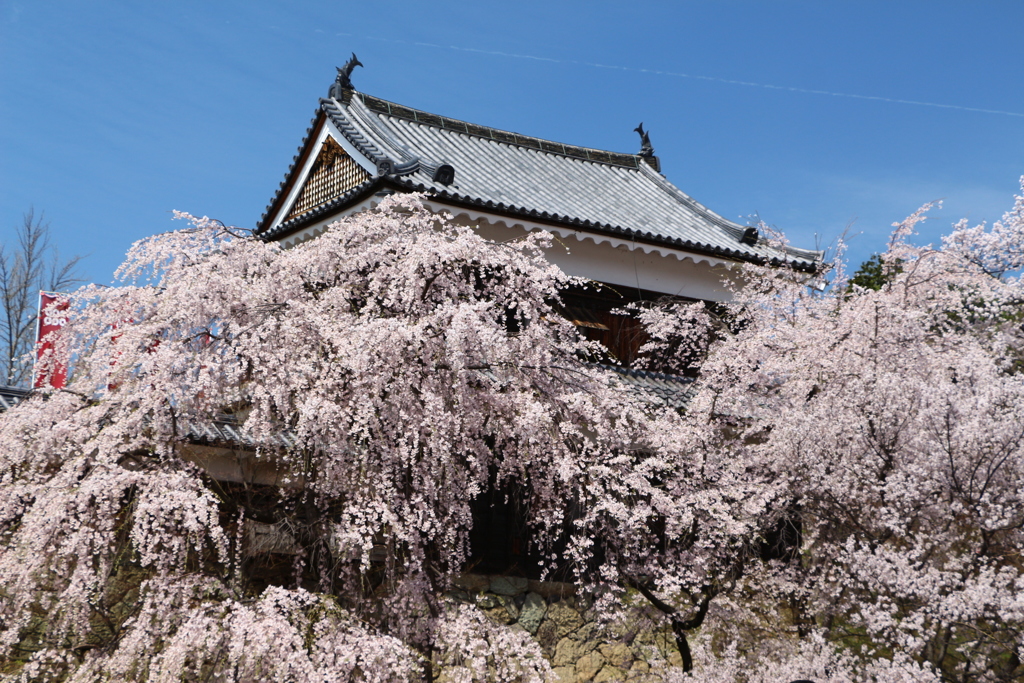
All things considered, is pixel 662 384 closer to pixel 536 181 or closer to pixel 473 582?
pixel 473 582

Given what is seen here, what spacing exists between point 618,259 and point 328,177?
579 cm

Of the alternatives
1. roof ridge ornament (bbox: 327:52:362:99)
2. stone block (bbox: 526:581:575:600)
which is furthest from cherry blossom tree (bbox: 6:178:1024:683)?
roof ridge ornament (bbox: 327:52:362:99)

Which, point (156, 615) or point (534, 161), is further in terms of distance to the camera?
point (534, 161)

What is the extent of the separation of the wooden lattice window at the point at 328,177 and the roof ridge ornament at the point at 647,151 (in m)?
8.09

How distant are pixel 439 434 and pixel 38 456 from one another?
136 inches

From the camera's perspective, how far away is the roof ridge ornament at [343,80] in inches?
716

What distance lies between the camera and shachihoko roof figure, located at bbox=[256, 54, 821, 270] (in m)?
13.5

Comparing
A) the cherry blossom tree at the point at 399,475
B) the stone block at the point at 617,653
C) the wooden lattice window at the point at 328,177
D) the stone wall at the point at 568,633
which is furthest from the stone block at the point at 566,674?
the wooden lattice window at the point at 328,177

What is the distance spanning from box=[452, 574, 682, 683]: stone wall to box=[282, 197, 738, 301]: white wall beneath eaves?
5095mm

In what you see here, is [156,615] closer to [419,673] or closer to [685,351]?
[419,673]

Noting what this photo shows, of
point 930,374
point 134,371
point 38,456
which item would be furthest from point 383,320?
point 930,374

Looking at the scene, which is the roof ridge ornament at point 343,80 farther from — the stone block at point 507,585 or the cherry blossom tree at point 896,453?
the stone block at point 507,585

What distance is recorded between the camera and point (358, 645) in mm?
7254

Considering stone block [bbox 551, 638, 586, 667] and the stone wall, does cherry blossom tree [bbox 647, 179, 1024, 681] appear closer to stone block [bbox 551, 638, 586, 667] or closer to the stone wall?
the stone wall
